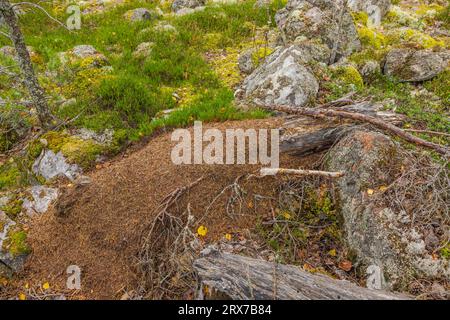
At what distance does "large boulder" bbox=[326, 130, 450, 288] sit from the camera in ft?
12.1

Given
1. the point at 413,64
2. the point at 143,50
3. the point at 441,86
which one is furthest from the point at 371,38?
the point at 143,50

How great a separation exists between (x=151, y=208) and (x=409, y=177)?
3436mm

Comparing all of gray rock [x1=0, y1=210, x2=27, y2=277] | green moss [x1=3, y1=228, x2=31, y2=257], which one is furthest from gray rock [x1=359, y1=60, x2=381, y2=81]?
gray rock [x1=0, y1=210, x2=27, y2=277]

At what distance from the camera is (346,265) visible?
4074mm

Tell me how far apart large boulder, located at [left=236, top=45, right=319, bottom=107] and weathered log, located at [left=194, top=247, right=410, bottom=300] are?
135 inches

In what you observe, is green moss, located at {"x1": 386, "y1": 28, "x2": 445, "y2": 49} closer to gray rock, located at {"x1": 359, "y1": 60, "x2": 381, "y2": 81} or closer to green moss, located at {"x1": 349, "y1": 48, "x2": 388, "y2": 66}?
green moss, located at {"x1": 349, "y1": 48, "x2": 388, "y2": 66}

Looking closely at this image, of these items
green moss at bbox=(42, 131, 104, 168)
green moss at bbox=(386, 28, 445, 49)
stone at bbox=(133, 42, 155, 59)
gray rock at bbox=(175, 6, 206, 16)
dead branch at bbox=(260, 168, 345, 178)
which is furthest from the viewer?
gray rock at bbox=(175, 6, 206, 16)

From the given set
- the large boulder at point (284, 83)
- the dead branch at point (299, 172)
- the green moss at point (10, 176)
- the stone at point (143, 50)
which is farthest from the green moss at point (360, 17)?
the green moss at point (10, 176)

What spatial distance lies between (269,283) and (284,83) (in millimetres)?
4343

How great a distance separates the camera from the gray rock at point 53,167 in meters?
5.75

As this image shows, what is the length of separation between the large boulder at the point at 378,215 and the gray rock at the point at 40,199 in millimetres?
4400

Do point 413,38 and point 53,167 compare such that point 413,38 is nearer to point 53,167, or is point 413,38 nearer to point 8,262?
point 53,167
